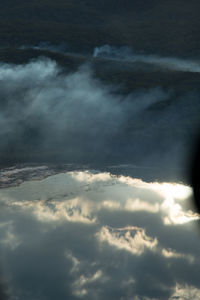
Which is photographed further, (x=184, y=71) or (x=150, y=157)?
(x=184, y=71)

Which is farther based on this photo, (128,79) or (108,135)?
(128,79)

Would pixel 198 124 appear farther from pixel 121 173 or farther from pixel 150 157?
pixel 121 173

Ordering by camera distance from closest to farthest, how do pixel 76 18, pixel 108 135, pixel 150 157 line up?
pixel 150 157 → pixel 108 135 → pixel 76 18

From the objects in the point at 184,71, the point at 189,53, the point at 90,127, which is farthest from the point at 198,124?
the point at 189,53

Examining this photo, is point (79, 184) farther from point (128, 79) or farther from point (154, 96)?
point (128, 79)

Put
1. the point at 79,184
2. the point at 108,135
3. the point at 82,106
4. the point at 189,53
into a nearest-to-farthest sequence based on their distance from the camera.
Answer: the point at 79,184, the point at 108,135, the point at 82,106, the point at 189,53

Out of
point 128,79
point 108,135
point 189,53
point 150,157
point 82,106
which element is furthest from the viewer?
point 189,53

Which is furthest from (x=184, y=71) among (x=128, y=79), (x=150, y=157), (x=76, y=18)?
(x=76, y=18)

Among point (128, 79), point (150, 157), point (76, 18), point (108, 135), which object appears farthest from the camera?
point (76, 18)
